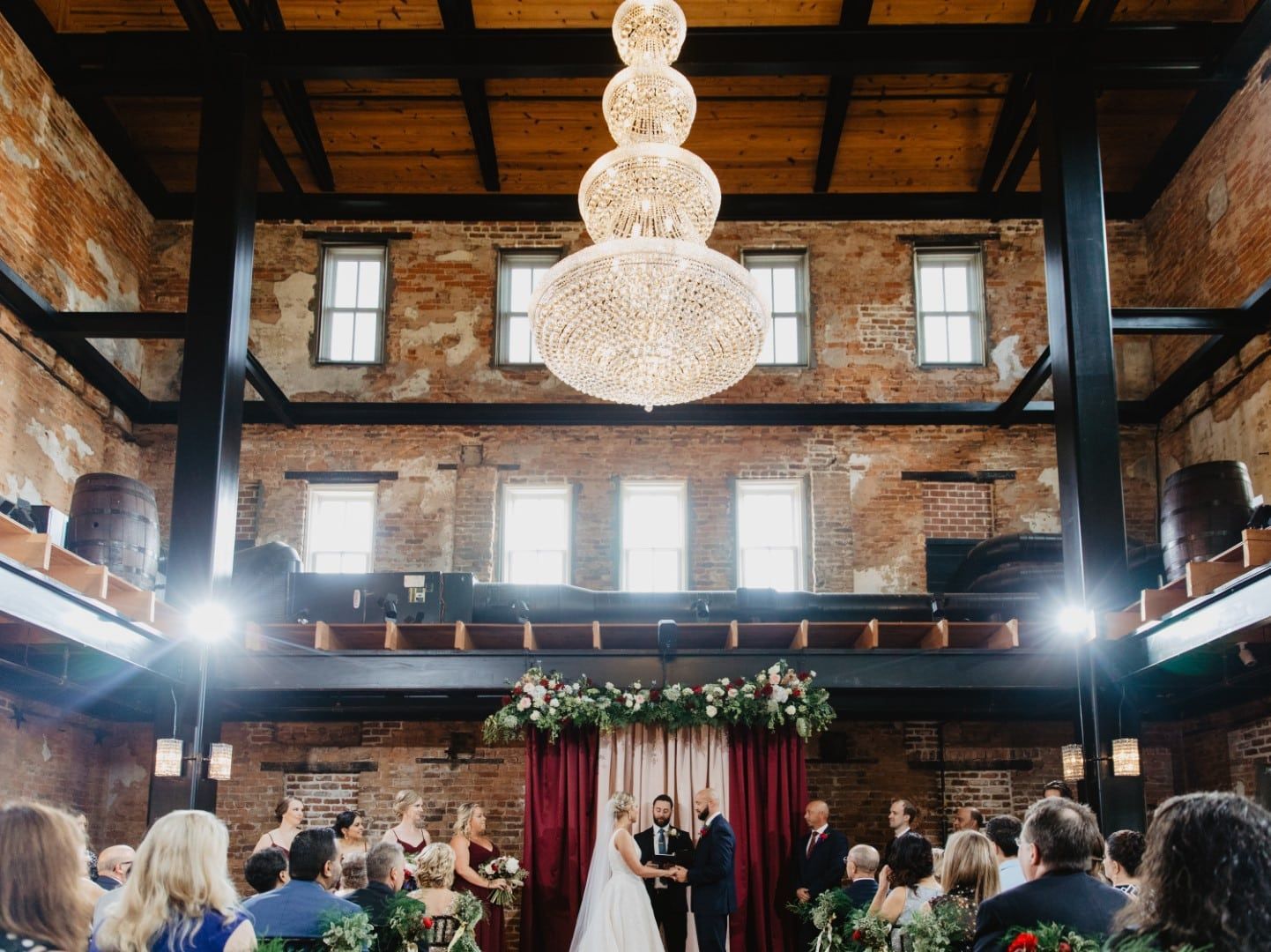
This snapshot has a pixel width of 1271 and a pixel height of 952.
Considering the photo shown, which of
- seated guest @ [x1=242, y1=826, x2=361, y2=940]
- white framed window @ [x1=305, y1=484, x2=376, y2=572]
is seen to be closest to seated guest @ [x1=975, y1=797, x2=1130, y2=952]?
seated guest @ [x1=242, y1=826, x2=361, y2=940]

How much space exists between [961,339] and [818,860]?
719cm

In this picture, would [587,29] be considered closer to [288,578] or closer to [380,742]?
[288,578]

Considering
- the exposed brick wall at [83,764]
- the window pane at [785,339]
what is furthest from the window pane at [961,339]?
the exposed brick wall at [83,764]

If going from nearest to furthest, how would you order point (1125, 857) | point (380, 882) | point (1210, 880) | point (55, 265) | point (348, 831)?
1. point (1210, 880)
2. point (1125, 857)
3. point (380, 882)
4. point (348, 831)
5. point (55, 265)

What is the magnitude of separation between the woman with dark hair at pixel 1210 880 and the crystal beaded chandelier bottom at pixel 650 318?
5821 mm

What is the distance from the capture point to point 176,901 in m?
3.55

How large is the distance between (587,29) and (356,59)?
2.12 metres

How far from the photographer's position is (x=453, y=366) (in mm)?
14633

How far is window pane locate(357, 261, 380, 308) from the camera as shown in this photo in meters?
15.0

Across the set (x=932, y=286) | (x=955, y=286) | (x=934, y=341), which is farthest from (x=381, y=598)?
(x=955, y=286)

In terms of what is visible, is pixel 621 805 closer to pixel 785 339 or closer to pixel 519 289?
pixel 785 339

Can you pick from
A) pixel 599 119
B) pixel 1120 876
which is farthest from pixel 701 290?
pixel 599 119

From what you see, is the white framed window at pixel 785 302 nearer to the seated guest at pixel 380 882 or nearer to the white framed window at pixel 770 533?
the white framed window at pixel 770 533

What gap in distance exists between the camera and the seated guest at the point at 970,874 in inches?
197
